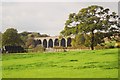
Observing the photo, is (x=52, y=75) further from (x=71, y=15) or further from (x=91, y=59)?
(x=71, y=15)

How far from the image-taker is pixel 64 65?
9516 millimetres

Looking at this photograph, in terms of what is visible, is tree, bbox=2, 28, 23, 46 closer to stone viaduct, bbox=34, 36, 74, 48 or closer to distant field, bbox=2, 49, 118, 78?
stone viaduct, bbox=34, 36, 74, 48

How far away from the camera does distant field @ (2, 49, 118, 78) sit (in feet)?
27.0

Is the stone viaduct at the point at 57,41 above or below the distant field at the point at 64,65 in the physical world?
above

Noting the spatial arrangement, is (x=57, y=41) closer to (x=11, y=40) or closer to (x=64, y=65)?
(x=11, y=40)

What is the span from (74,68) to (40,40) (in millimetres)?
9586

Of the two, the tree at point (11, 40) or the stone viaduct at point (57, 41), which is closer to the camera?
the stone viaduct at point (57, 41)

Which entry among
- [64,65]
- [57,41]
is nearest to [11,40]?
[57,41]

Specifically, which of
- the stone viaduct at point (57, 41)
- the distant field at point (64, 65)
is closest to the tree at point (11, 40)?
the stone viaduct at point (57, 41)

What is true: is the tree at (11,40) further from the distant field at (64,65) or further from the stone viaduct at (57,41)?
the distant field at (64,65)

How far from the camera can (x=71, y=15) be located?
13.1 metres

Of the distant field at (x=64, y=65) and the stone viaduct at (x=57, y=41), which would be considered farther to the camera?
the stone viaduct at (x=57, y=41)

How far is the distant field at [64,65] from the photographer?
324 inches

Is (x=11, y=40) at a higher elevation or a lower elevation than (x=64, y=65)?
higher
